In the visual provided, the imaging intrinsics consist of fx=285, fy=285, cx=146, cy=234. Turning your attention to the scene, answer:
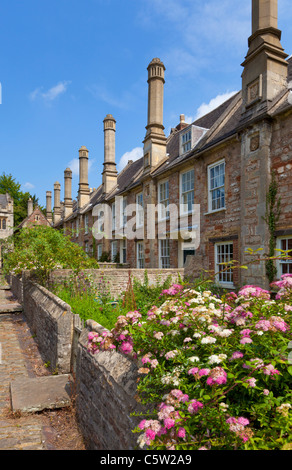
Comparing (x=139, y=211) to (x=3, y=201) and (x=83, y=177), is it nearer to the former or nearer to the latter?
(x=83, y=177)

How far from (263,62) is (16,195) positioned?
59.3 m

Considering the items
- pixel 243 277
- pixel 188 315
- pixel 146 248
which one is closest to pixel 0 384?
pixel 188 315

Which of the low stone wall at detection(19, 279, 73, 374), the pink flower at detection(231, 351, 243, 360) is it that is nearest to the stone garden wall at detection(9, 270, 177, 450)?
the low stone wall at detection(19, 279, 73, 374)

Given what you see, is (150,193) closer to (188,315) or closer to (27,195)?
(188,315)

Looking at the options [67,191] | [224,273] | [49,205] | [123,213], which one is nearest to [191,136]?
[224,273]

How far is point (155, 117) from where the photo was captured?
17.6 m

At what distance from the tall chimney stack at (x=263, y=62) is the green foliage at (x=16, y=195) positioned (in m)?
54.8

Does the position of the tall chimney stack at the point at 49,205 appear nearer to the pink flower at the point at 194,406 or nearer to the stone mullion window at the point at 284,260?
the stone mullion window at the point at 284,260

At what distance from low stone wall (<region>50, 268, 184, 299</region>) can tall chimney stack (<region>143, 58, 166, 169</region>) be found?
7.85 m

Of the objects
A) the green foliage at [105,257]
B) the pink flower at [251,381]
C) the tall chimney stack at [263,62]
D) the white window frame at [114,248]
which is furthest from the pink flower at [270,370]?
the green foliage at [105,257]

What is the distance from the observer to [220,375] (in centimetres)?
209

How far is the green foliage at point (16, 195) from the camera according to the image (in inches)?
2267

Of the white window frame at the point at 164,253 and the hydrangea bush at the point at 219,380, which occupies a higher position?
the white window frame at the point at 164,253

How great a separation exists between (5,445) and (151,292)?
7378 mm
